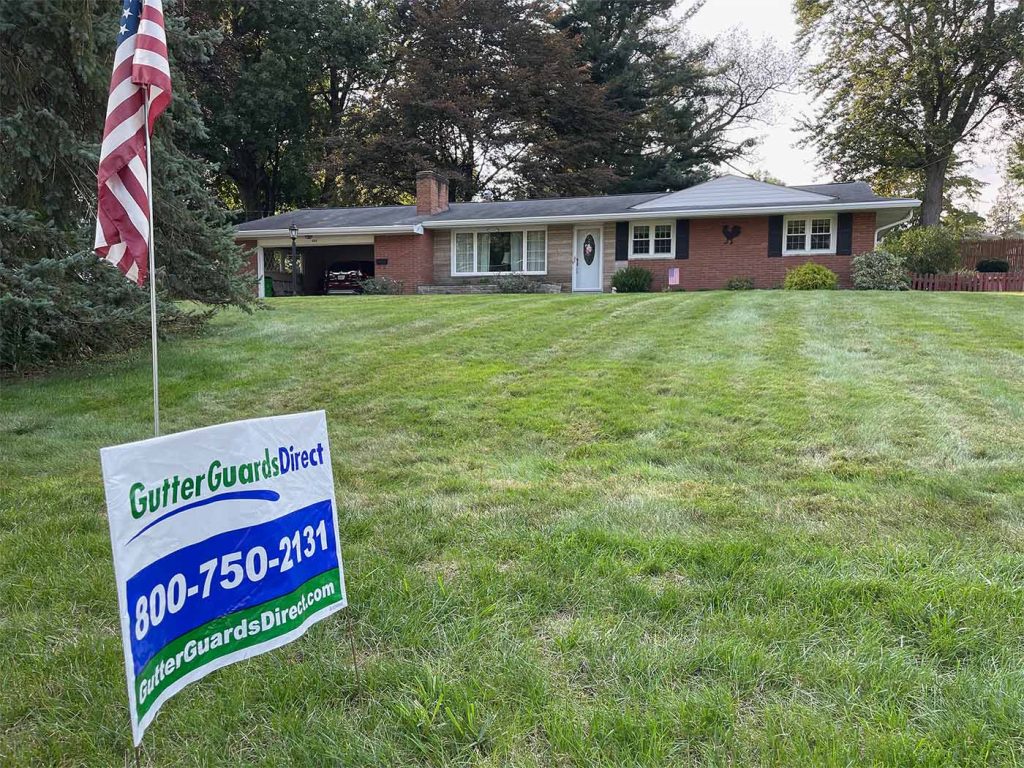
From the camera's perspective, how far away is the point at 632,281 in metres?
19.4

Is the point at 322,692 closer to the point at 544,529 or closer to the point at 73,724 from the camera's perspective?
the point at 73,724

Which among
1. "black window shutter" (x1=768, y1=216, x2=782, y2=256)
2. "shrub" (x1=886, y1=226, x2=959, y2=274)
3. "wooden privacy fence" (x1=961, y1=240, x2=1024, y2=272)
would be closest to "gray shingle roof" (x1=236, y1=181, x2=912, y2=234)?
"black window shutter" (x1=768, y1=216, x2=782, y2=256)

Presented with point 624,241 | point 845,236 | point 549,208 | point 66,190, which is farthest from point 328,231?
point 66,190

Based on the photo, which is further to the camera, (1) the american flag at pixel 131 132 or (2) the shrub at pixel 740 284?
(2) the shrub at pixel 740 284

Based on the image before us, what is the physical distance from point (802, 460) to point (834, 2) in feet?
112

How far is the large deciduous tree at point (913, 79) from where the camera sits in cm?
2709

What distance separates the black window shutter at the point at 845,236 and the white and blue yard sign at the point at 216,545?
63.1 ft

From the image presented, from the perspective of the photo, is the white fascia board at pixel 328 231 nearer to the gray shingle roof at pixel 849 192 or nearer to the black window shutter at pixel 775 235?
the black window shutter at pixel 775 235

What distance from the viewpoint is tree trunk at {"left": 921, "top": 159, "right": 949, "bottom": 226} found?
29.5m

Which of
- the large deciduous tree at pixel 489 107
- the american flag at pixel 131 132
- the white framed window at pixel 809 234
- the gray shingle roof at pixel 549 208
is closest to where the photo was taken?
the american flag at pixel 131 132

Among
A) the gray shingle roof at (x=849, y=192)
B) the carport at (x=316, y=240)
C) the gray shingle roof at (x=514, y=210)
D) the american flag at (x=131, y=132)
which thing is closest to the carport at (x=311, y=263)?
the carport at (x=316, y=240)

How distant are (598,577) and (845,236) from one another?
18493 mm

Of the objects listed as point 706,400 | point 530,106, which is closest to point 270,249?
point 530,106

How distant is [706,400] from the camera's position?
563 cm
